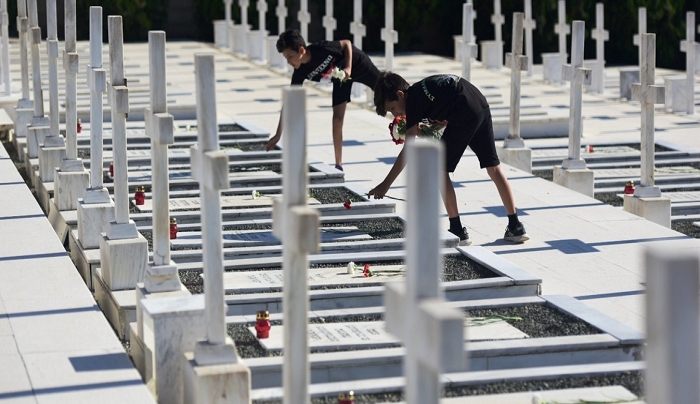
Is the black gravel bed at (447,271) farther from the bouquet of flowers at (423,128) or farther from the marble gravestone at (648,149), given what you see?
the marble gravestone at (648,149)

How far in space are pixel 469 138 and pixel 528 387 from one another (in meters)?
3.25

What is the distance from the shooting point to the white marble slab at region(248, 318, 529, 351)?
257 inches

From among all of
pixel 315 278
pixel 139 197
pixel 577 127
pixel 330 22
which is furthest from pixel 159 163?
pixel 330 22

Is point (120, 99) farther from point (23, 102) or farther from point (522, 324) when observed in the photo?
point (23, 102)

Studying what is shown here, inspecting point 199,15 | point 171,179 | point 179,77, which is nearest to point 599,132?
point 171,179

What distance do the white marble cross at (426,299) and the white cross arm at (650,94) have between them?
7038mm

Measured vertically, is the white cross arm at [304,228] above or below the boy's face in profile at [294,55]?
below

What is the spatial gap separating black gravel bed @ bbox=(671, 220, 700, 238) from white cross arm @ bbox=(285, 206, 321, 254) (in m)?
6.12

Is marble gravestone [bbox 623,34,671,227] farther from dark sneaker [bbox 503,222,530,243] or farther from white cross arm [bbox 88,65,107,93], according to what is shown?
white cross arm [bbox 88,65,107,93]

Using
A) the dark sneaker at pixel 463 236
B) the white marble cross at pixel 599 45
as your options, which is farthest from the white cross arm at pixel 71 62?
the white marble cross at pixel 599 45

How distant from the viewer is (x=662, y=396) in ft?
10.2

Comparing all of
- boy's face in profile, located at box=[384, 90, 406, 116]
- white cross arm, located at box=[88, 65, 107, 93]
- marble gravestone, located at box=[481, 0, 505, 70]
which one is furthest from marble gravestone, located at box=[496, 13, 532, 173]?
marble gravestone, located at box=[481, 0, 505, 70]

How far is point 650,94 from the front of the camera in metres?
10.5

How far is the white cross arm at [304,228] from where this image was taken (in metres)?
4.53
